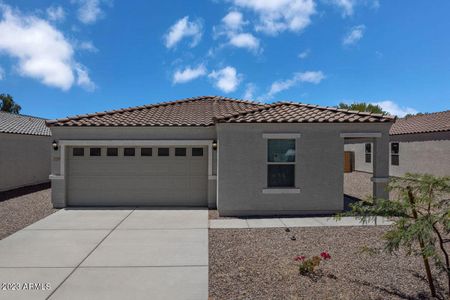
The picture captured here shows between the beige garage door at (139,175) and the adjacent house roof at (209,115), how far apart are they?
40.8 inches

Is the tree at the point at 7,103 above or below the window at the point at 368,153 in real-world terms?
above

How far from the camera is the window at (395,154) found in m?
23.2

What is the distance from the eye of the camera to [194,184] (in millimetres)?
11594

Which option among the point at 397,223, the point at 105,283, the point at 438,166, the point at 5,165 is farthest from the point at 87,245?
the point at 438,166

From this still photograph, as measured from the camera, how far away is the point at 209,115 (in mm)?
12883

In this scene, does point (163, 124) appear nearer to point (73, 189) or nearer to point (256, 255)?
point (73, 189)

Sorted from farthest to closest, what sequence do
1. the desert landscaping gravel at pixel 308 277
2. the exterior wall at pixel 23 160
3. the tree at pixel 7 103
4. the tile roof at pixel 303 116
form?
the tree at pixel 7 103 → the exterior wall at pixel 23 160 → the tile roof at pixel 303 116 → the desert landscaping gravel at pixel 308 277

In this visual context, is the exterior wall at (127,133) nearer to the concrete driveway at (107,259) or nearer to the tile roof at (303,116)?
the tile roof at (303,116)

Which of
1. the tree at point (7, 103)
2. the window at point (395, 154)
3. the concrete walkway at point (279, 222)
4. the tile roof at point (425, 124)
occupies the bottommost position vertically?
the concrete walkway at point (279, 222)

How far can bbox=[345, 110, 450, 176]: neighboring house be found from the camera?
18969 millimetres

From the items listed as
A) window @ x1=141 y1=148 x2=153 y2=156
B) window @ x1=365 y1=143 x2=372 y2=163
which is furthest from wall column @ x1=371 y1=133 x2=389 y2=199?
window @ x1=365 y1=143 x2=372 y2=163

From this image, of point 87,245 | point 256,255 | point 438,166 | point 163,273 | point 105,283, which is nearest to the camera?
point 105,283

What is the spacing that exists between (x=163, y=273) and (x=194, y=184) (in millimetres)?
6225

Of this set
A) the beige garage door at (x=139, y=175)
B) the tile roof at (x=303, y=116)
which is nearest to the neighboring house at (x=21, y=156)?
the beige garage door at (x=139, y=175)
